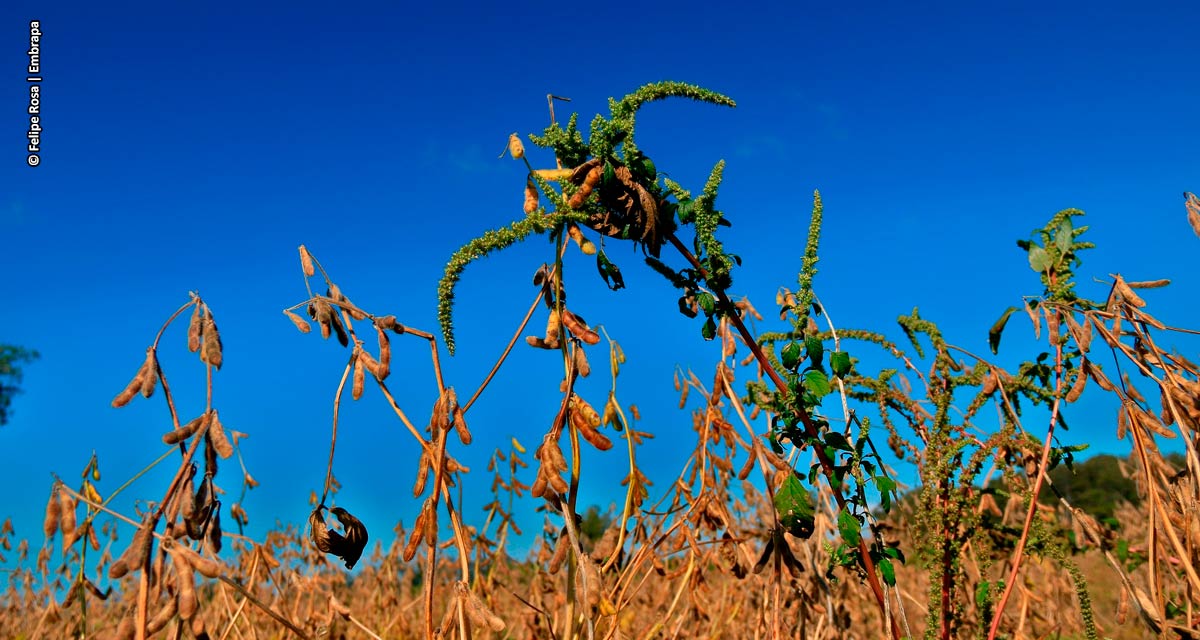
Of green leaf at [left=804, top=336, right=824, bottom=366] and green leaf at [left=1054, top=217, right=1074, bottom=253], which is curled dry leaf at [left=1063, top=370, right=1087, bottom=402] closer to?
green leaf at [left=1054, top=217, right=1074, bottom=253]

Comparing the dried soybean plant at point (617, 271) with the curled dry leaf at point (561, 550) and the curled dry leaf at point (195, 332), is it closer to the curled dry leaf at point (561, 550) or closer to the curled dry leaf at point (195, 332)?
the curled dry leaf at point (561, 550)

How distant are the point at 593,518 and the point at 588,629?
22.8 ft

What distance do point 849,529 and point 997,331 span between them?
1162mm

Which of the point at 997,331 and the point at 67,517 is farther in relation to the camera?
the point at 997,331

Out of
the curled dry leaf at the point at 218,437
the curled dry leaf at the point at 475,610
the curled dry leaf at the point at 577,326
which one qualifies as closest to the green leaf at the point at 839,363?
the curled dry leaf at the point at 577,326

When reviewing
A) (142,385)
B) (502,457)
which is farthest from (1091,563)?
(142,385)

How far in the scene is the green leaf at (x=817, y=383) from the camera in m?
1.58

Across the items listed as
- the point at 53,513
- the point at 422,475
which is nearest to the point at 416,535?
the point at 422,475

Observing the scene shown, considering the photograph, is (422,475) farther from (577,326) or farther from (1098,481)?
(1098,481)

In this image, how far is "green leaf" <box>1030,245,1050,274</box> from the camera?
2.45 meters

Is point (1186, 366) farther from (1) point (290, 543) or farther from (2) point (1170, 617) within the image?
(1) point (290, 543)

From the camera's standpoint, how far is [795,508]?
5.42 feet

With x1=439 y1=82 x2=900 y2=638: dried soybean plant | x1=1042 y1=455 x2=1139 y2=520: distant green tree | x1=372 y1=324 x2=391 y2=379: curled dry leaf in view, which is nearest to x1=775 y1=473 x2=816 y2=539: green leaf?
x1=439 y1=82 x2=900 y2=638: dried soybean plant

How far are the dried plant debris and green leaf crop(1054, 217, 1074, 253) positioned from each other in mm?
2198
